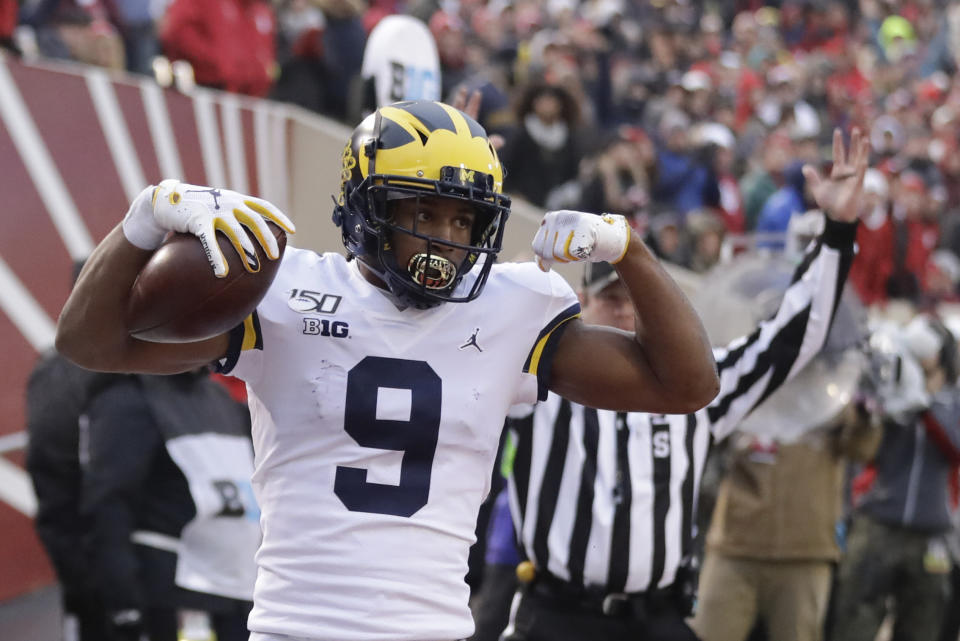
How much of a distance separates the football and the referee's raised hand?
67.8 inches

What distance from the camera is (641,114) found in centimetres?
1025

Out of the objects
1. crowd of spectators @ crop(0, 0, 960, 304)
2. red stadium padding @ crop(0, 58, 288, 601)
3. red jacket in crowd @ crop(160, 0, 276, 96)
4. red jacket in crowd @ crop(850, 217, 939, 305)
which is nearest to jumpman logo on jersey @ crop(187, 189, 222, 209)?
crowd of spectators @ crop(0, 0, 960, 304)

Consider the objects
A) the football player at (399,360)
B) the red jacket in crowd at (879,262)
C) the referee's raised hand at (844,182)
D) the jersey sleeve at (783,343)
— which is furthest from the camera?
the red jacket in crowd at (879,262)

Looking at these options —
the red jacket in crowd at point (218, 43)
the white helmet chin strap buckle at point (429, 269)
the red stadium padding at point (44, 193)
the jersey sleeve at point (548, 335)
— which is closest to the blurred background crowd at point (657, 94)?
the red jacket in crowd at point (218, 43)

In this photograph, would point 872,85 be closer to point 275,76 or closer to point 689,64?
point 689,64

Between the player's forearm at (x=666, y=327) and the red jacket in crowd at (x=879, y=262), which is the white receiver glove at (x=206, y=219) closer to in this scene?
the player's forearm at (x=666, y=327)

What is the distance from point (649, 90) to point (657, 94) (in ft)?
0.56

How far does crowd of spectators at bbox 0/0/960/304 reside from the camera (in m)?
7.23

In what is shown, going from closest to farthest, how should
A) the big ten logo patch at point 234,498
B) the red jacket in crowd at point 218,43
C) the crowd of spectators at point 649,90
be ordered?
the big ten logo patch at point 234,498 → the red jacket in crowd at point 218,43 → the crowd of spectators at point 649,90

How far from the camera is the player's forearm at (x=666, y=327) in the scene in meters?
2.26

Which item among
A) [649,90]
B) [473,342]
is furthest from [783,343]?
[649,90]

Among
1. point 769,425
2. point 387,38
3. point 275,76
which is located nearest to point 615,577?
point 769,425

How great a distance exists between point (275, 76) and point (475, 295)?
614 cm

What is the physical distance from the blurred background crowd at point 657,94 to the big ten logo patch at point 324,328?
2466 millimetres
